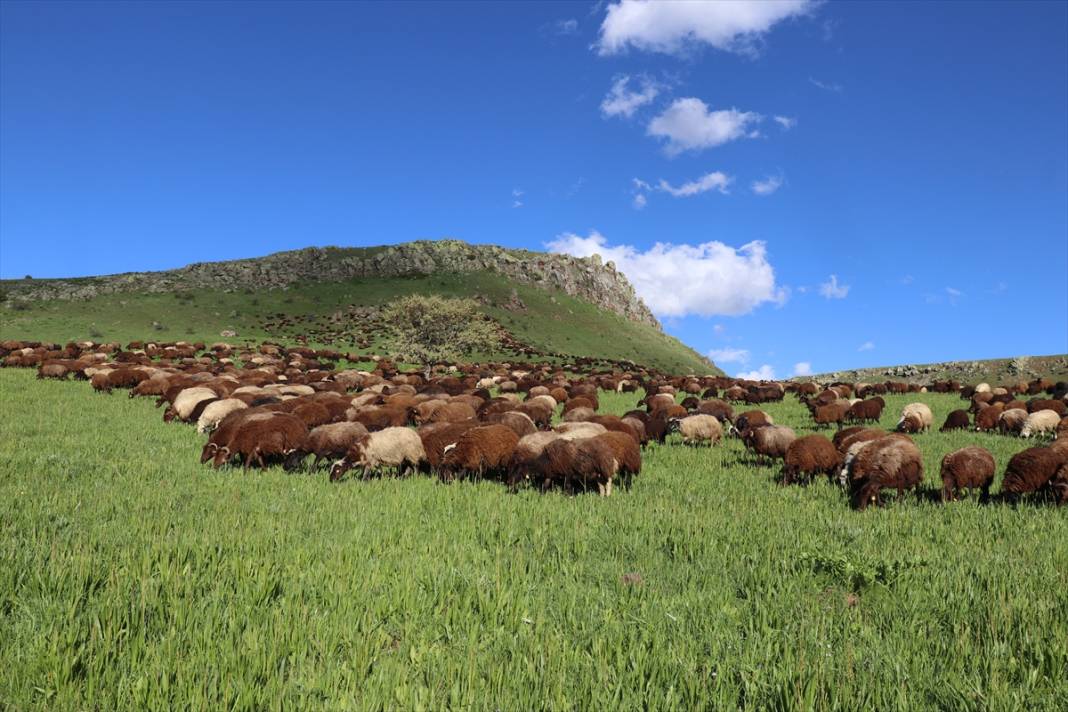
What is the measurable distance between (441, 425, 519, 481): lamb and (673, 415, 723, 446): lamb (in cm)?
710

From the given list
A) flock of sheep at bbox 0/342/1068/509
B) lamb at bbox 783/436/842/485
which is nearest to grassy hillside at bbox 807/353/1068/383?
flock of sheep at bbox 0/342/1068/509

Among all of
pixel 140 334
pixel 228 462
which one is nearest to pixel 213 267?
pixel 140 334

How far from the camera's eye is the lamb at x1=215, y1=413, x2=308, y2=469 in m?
12.1

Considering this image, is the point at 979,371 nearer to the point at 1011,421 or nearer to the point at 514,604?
the point at 1011,421

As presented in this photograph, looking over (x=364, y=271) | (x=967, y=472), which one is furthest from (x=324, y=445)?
(x=364, y=271)

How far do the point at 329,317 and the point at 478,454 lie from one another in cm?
6375

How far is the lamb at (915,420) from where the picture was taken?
19938 millimetres

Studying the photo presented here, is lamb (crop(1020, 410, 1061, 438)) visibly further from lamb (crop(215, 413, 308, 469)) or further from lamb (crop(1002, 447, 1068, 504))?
lamb (crop(215, 413, 308, 469))

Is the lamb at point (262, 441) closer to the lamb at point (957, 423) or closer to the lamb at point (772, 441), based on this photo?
the lamb at point (772, 441)

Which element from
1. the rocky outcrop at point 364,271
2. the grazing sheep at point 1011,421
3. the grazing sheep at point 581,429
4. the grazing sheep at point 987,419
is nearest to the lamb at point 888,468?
the grazing sheep at point 581,429

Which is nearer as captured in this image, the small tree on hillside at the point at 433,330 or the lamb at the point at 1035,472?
the lamb at the point at 1035,472

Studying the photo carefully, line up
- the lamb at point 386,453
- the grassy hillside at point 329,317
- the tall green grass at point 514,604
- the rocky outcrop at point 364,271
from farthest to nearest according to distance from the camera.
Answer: the rocky outcrop at point 364,271, the grassy hillside at point 329,317, the lamb at point 386,453, the tall green grass at point 514,604

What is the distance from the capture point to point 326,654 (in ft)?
13.0

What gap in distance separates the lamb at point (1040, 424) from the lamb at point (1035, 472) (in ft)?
33.5
